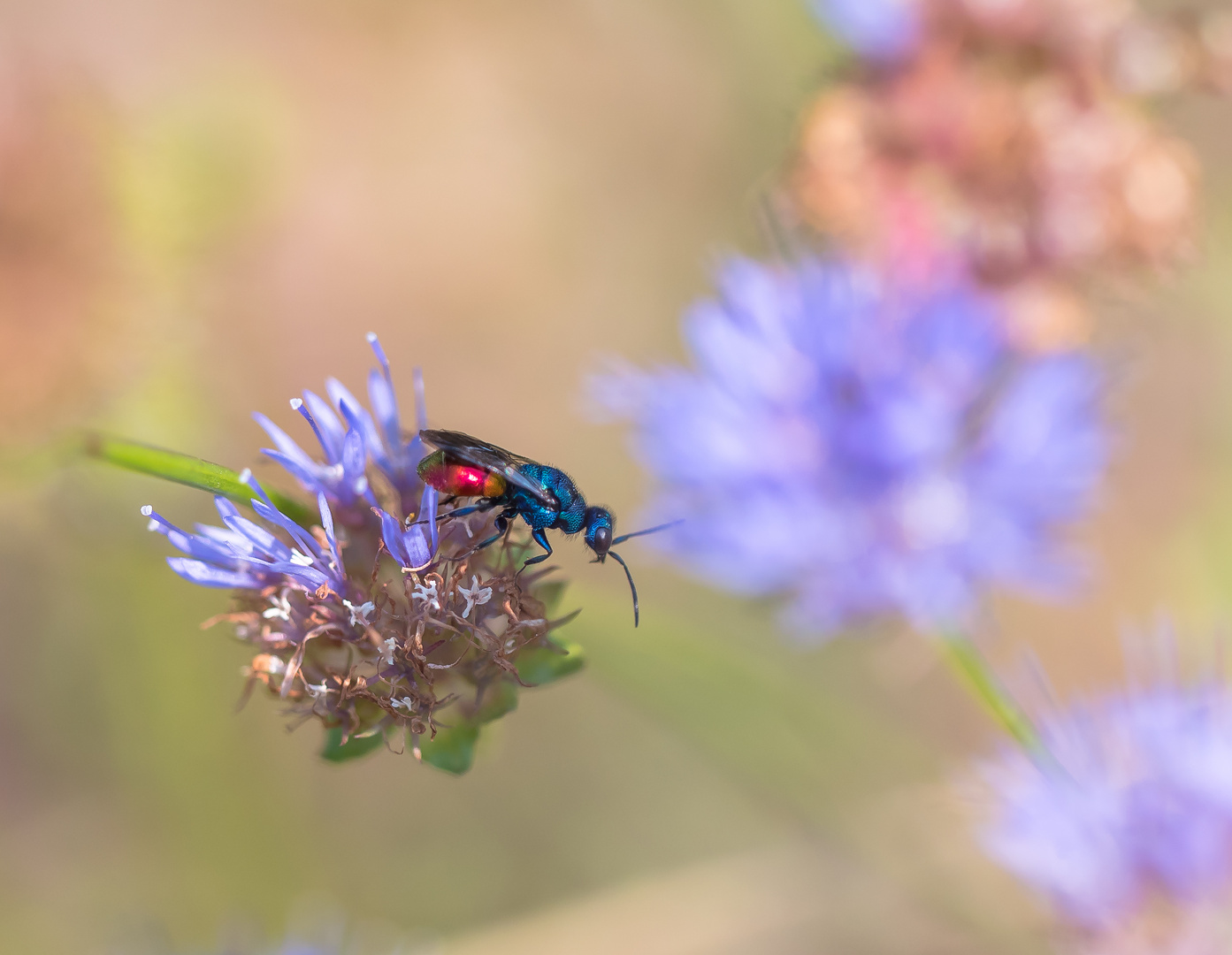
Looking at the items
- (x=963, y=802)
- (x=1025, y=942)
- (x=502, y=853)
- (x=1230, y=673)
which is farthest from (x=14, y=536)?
(x=1230, y=673)

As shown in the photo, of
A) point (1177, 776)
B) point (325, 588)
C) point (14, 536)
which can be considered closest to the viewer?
point (325, 588)

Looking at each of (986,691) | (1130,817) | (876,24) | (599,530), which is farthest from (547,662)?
(876,24)

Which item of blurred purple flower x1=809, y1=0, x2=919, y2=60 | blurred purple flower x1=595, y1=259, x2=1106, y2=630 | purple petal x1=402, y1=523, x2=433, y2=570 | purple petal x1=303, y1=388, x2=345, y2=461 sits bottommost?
purple petal x1=402, y1=523, x2=433, y2=570

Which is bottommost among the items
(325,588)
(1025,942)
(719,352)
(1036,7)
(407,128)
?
(325,588)

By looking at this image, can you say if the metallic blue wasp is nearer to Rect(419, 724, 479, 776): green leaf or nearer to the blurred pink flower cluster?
Rect(419, 724, 479, 776): green leaf

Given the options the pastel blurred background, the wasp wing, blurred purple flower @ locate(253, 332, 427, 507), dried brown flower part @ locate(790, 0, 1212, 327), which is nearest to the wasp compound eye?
the wasp wing

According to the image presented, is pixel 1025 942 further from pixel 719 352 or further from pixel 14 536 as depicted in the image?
pixel 14 536
